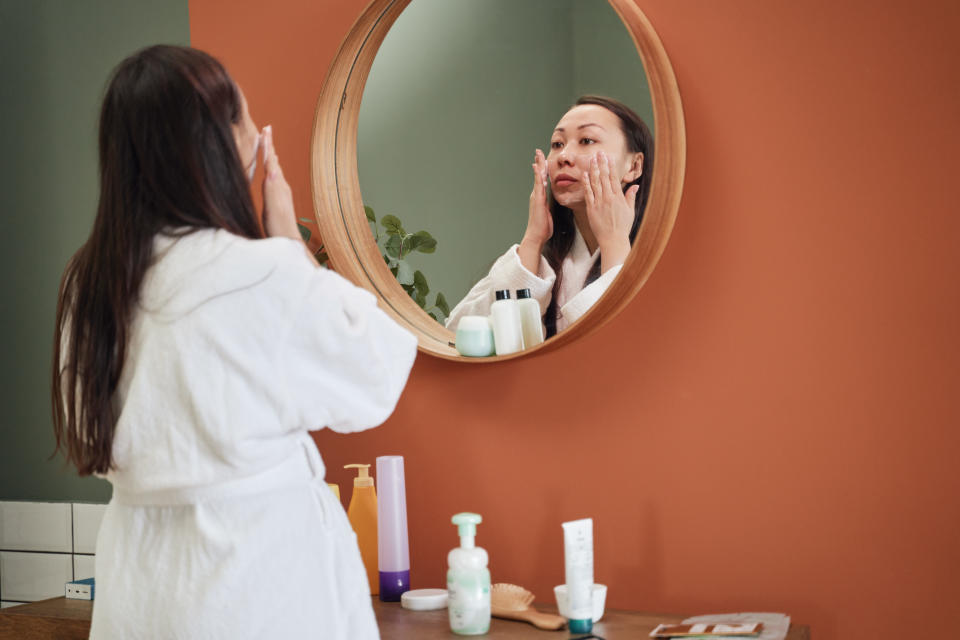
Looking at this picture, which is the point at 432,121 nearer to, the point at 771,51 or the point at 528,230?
the point at 528,230

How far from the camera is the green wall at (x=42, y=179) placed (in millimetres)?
2182

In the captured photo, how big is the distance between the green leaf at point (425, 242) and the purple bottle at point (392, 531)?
0.35 m

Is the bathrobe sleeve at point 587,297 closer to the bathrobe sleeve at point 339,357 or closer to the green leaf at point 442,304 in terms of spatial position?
the green leaf at point 442,304

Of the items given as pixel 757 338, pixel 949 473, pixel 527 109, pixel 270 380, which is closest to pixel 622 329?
pixel 757 338

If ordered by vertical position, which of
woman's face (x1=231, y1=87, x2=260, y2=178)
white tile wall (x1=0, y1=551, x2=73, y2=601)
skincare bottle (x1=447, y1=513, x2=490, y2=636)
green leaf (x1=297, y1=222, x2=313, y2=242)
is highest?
woman's face (x1=231, y1=87, x2=260, y2=178)

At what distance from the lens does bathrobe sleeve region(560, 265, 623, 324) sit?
1371 mm

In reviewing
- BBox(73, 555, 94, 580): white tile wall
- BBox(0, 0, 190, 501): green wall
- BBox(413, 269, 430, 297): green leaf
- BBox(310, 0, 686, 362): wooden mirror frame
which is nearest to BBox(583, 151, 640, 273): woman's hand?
BBox(310, 0, 686, 362): wooden mirror frame

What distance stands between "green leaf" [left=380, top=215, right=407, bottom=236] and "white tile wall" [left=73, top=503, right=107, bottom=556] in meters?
1.01

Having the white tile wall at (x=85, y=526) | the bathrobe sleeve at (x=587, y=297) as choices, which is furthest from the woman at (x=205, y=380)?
the white tile wall at (x=85, y=526)

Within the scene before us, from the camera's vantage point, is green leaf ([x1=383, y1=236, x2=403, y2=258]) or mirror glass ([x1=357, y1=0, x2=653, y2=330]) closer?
mirror glass ([x1=357, y1=0, x2=653, y2=330])

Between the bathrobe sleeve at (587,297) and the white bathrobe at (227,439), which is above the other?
the bathrobe sleeve at (587,297)

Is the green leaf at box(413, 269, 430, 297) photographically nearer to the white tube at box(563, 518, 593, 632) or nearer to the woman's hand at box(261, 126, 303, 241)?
the woman's hand at box(261, 126, 303, 241)

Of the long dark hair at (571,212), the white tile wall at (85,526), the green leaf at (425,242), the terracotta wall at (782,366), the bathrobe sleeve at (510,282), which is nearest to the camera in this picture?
the terracotta wall at (782,366)

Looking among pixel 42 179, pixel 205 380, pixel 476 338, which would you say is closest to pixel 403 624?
pixel 476 338
